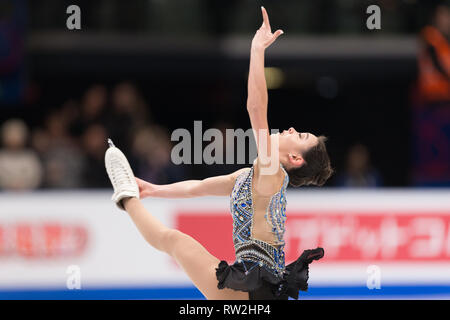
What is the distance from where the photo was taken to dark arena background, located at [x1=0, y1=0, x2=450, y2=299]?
496 centimetres

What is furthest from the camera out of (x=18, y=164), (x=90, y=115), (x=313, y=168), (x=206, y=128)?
(x=18, y=164)

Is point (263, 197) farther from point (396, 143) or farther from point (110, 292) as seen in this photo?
point (396, 143)

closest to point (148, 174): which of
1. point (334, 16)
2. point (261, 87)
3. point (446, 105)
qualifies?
point (261, 87)

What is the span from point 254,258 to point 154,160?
→ 1607mm

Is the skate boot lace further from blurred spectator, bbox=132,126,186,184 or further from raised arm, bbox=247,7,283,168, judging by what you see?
raised arm, bbox=247,7,283,168

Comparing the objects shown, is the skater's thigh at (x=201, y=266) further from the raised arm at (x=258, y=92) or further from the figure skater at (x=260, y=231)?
the raised arm at (x=258, y=92)

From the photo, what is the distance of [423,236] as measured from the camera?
5547mm

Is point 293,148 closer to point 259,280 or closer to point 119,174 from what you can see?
point 259,280

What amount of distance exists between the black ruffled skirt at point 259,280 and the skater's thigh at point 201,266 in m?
0.05

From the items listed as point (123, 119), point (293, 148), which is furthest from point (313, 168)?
point (123, 119)

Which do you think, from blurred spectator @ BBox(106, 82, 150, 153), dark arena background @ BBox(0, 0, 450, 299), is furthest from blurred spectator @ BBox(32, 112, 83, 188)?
blurred spectator @ BBox(106, 82, 150, 153)

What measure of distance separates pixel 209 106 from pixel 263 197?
5633mm

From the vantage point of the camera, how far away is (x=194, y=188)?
3334mm

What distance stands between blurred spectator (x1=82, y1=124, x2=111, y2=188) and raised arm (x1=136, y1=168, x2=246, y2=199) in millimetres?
1020
